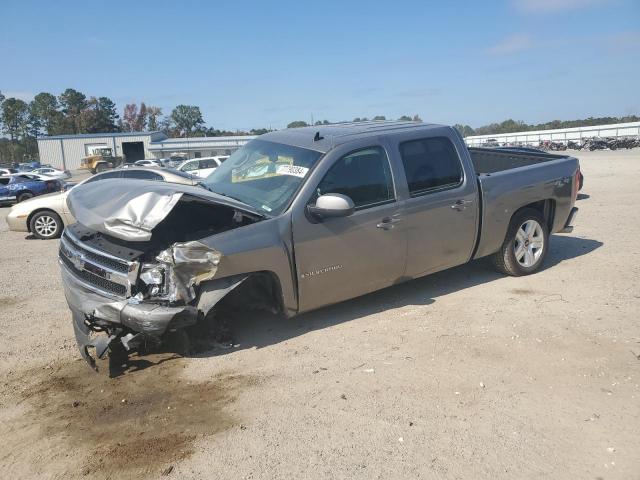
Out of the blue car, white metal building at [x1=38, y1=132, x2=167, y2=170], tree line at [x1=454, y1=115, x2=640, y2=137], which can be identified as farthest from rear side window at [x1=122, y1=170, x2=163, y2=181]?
tree line at [x1=454, y1=115, x2=640, y2=137]

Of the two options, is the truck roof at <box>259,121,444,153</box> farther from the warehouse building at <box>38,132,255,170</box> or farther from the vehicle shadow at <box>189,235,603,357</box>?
the warehouse building at <box>38,132,255,170</box>

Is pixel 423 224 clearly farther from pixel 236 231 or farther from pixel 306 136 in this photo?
pixel 236 231

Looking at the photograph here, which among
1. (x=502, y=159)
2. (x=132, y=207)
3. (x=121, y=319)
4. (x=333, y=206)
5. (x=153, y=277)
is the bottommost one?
(x=121, y=319)

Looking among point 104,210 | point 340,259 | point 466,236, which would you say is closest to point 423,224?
point 466,236

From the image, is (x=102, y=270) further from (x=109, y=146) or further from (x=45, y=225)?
(x=109, y=146)

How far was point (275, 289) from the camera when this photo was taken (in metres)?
4.35

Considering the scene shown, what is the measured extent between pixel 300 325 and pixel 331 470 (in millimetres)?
2169

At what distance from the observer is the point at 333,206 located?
4.25 m

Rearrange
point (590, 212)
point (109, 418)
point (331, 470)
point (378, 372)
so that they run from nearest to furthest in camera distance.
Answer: point (331, 470) → point (109, 418) → point (378, 372) → point (590, 212)

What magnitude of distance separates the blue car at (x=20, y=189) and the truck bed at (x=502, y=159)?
748 inches

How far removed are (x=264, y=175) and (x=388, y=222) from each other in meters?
1.32

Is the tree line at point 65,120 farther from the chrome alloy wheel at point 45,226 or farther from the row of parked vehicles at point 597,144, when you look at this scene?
the chrome alloy wheel at point 45,226

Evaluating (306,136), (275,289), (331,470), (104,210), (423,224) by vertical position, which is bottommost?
(331,470)

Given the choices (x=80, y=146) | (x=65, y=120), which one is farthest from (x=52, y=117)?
(x=80, y=146)
